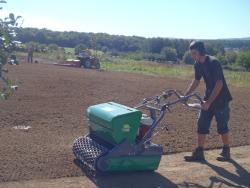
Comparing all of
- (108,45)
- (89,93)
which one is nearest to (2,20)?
(89,93)

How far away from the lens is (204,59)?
7559 mm

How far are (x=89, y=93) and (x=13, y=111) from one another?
4867mm

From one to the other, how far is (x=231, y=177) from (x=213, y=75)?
1654 millimetres

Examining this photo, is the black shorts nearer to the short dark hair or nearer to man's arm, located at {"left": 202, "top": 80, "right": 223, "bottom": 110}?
man's arm, located at {"left": 202, "top": 80, "right": 223, "bottom": 110}

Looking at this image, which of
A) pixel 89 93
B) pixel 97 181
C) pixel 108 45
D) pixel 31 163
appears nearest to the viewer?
pixel 97 181

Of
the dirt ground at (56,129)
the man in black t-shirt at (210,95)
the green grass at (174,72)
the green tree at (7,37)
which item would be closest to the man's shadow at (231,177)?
the man in black t-shirt at (210,95)

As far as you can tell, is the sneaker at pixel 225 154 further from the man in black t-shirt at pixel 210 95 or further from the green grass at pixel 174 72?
the green grass at pixel 174 72

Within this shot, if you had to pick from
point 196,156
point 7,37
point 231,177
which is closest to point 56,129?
point 196,156

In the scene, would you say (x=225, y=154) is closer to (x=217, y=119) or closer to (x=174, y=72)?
(x=217, y=119)

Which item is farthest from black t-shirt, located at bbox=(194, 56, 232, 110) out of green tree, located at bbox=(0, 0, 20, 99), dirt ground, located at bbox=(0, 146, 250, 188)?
green tree, located at bbox=(0, 0, 20, 99)

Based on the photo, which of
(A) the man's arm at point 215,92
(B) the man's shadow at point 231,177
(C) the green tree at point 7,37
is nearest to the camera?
(C) the green tree at point 7,37

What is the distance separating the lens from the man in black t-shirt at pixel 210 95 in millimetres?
7402

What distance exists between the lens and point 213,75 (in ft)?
24.6

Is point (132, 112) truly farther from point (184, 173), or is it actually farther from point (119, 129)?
point (184, 173)
